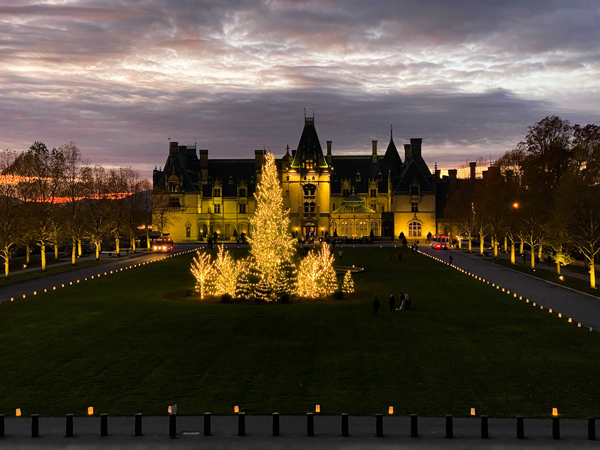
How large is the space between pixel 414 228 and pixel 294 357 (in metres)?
108

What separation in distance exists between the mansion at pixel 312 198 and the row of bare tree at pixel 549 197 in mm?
29132

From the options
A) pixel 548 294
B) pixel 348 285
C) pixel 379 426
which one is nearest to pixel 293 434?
pixel 379 426

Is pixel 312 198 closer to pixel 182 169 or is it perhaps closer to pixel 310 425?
pixel 182 169

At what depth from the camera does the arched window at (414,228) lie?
131 metres

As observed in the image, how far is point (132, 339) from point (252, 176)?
4377 inches

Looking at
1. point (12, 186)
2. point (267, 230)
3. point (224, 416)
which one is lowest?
point (224, 416)

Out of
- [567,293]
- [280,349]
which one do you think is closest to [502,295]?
[567,293]

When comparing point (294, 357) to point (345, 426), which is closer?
point (345, 426)

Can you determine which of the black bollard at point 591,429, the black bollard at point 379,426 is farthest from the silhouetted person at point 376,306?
the black bollard at point 591,429

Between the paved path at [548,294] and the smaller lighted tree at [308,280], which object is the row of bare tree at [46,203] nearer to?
the smaller lighted tree at [308,280]

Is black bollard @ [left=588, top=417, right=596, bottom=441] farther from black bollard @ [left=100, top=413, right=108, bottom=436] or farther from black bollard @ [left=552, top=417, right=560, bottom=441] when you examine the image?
black bollard @ [left=100, top=413, right=108, bottom=436]

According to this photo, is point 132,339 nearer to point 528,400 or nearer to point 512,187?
point 528,400

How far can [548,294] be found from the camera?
149ft

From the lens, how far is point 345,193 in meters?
138
